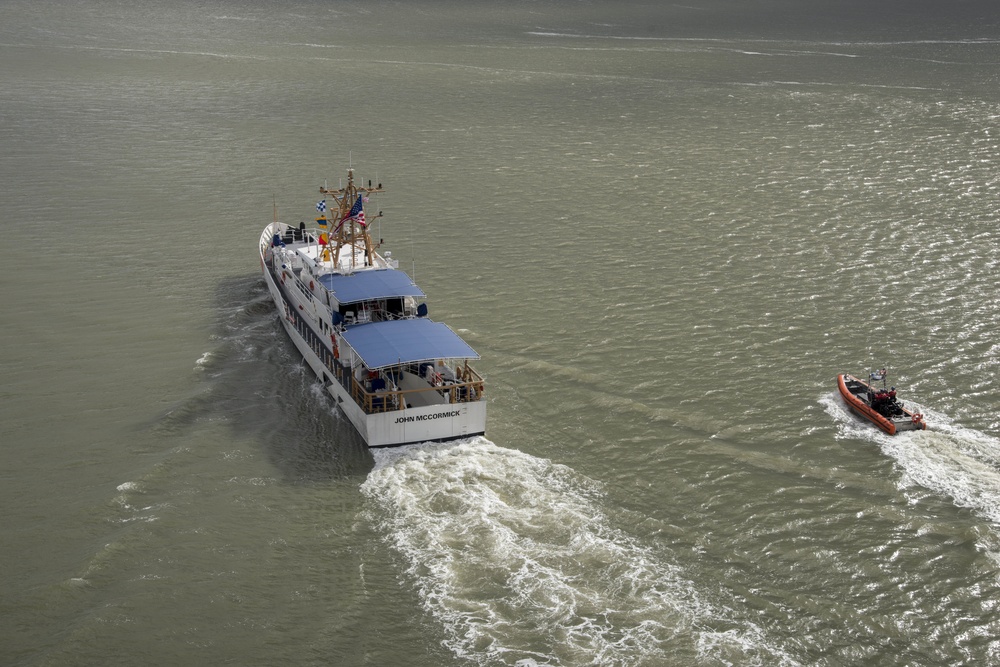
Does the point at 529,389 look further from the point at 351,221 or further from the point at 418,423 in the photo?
the point at 351,221

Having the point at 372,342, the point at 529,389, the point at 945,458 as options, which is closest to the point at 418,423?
the point at 372,342

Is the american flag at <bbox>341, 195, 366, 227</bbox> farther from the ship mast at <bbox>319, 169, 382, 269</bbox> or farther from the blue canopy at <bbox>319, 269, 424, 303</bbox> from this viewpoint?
the blue canopy at <bbox>319, 269, 424, 303</bbox>

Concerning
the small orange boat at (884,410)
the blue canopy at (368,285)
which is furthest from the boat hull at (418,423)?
the small orange boat at (884,410)

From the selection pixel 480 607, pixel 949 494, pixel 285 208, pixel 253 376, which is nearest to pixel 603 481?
pixel 480 607

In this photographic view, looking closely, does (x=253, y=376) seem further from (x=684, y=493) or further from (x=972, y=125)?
(x=972, y=125)

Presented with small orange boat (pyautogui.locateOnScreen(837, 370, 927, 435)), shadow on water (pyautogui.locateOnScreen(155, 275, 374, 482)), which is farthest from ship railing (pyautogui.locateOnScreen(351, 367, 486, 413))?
small orange boat (pyautogui.locateOnScreen(837, 370, 927, 435))

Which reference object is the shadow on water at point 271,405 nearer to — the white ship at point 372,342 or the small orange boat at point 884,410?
the white ship at point 372,342
